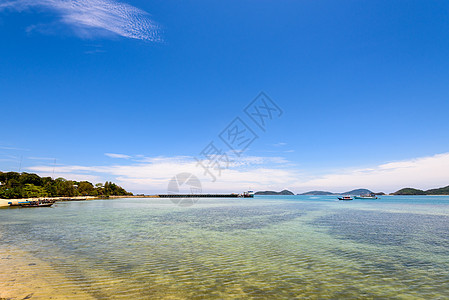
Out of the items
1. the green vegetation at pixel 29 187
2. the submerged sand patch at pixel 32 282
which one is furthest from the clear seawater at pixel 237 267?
the green vegetation at pixel 29 187

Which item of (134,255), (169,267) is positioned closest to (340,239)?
(169,267)

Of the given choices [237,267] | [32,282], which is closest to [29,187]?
[32,282]

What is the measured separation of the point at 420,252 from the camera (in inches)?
710

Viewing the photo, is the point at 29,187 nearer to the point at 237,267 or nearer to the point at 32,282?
the point at 32,282

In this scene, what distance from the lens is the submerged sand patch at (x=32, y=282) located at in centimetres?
914

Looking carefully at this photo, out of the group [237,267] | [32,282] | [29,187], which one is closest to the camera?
[32,282]

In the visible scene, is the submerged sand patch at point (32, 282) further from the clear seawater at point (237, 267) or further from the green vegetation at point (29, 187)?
the green vegetation at point (29, 187)

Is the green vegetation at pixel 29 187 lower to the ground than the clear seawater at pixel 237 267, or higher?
higher

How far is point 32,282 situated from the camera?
10.5 m

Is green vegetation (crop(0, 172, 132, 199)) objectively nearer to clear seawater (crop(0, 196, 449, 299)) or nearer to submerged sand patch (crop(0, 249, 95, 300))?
clear seawater (crop(0, 196, 449, 299))

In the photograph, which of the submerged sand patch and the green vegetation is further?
the green vegetation

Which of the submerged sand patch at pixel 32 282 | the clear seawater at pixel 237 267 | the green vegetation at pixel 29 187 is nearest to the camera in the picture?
the submerged sand patch at pixel 32 282

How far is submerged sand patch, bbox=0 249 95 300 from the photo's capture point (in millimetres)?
9143

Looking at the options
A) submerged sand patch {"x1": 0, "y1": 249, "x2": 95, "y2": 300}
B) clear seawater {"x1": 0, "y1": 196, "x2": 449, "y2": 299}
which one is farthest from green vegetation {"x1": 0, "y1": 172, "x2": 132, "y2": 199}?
submerged sand patch {"x1": 0, "y1": 249, "x2": 95, "y2": 300}
